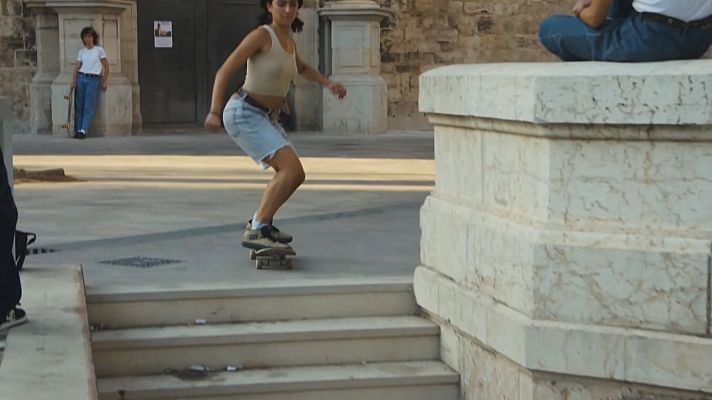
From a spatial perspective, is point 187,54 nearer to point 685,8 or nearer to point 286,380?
point 286,380

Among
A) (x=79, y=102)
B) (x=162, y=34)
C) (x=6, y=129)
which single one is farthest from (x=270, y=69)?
(x=162, y=34)

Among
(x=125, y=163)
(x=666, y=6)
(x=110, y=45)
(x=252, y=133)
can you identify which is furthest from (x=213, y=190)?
(x=110, y=45)

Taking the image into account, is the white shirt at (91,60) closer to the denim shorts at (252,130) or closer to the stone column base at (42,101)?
the stone column base at (42,101)

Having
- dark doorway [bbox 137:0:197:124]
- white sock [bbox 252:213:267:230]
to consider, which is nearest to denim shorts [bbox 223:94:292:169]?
white sock [bbox 252:213:267:230]

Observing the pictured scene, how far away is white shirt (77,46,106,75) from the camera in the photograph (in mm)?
17984

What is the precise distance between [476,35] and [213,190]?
11232 mm

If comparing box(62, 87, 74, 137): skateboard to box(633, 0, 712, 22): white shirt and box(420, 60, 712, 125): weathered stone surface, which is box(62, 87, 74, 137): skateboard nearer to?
box(420, 60, 712, 125): weathered stone surface

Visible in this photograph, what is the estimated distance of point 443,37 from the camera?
21.4m

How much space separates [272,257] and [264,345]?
0.90m

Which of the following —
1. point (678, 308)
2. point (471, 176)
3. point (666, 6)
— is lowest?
point (678, 308)

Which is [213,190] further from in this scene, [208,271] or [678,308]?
[678,308]

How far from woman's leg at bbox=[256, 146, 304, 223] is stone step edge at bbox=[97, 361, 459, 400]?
4.06 feet

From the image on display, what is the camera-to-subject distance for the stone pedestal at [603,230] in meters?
4.80

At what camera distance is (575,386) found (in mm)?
5066
